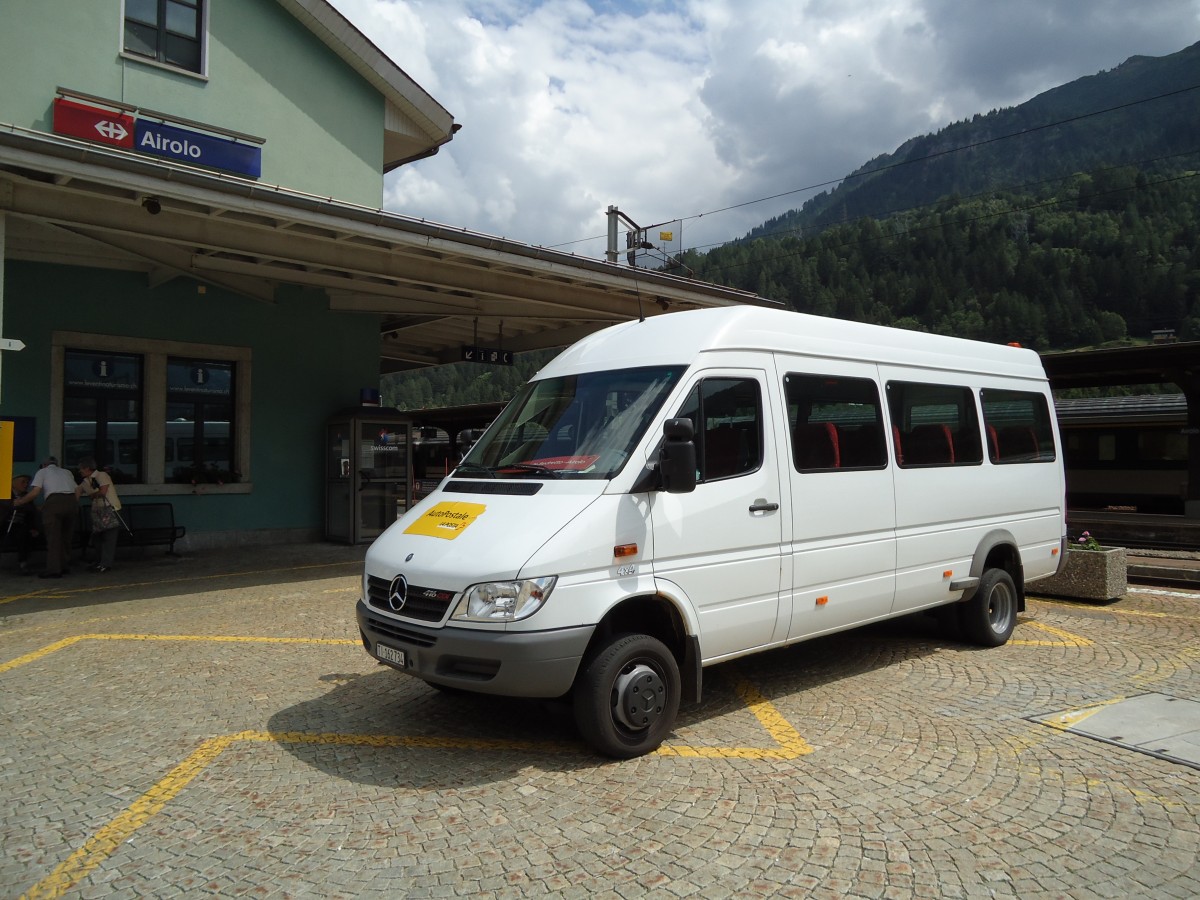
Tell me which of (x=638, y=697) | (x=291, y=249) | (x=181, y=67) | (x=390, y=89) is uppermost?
(x=390, y=89)

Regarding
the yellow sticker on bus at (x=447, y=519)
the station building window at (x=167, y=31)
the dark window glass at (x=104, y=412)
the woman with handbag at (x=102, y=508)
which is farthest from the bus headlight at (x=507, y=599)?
the station building window at (x=167, y=31)

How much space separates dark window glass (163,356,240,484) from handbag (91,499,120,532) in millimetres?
2075

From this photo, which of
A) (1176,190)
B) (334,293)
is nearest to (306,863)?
(334,293)

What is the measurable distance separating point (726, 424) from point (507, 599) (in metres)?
1.82

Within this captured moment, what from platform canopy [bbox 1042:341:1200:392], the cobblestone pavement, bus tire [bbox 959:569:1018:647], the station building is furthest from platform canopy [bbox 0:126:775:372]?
platform canopy [bbox 1042:341:1200:392]

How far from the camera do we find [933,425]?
22.1 feet

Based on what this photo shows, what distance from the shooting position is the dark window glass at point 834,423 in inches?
221

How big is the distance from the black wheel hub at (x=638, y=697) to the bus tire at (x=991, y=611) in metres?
3.67

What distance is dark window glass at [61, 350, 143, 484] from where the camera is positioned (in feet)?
43.0

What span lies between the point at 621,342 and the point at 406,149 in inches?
631

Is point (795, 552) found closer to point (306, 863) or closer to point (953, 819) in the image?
point (953, 819)

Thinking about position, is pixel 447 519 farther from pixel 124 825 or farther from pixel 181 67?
pixel 181 67

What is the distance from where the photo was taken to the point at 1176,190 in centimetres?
7769

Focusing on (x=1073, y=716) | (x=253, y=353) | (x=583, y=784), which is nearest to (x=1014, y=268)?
(x=253, y=353)
